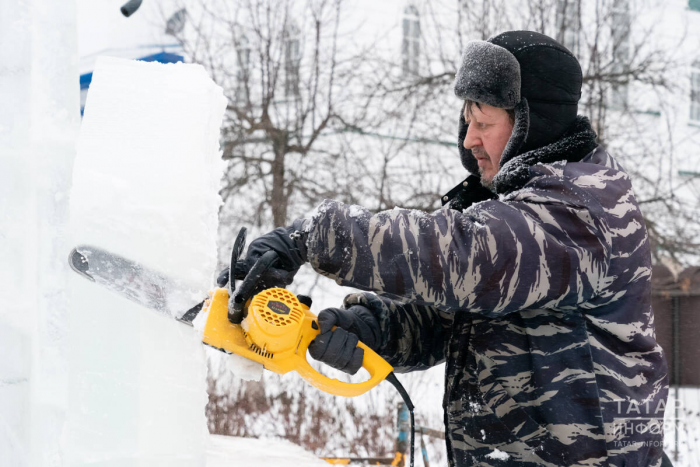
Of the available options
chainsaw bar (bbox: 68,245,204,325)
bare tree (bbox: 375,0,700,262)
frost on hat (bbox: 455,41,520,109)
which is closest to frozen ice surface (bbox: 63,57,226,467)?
chainsaw bar (bbox: 68,245,204,325)

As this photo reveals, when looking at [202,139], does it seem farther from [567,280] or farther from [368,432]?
[368,432]

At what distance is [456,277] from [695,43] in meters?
8.24

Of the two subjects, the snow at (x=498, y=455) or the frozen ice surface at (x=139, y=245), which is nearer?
the frozen ice surface at (x=139, y=245)

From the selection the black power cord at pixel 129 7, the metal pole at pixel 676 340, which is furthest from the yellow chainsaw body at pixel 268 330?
the metal pole at pixel 676 340

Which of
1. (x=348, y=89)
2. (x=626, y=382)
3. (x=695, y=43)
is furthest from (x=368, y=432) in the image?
(x=695, y=43)

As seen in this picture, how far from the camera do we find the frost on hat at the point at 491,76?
5.49 feet

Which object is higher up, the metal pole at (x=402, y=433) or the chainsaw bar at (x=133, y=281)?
the chainsaw bar at (x=133, y=281)

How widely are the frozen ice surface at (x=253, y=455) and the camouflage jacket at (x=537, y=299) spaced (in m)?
1.88

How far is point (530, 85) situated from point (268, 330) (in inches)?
39.4

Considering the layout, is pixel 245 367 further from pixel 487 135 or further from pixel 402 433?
pixel 402 433

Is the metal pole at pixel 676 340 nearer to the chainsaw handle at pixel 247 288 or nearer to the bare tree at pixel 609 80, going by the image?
the bare tree at pixel 609 80

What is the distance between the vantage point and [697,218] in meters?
6.96

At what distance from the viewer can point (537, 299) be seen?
1.29 metres

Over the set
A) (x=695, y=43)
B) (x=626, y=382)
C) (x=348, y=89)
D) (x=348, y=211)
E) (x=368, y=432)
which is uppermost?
(x=695, y=43)
